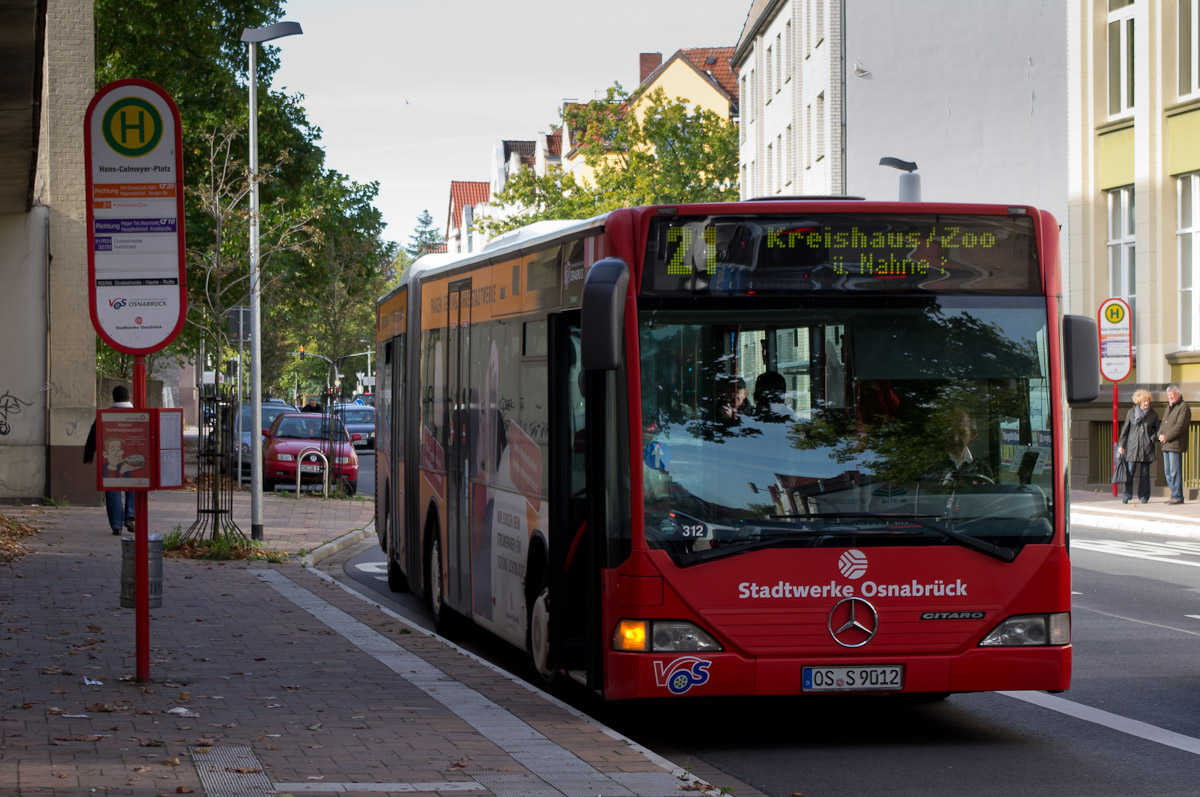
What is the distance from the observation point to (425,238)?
174 metres

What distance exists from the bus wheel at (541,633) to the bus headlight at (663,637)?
1.26m

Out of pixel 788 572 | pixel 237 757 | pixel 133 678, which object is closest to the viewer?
pixel 237 757

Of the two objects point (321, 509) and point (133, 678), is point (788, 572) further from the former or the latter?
point (321, 509)

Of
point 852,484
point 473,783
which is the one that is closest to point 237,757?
point 473,783

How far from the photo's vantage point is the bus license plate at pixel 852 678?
755 centimetres

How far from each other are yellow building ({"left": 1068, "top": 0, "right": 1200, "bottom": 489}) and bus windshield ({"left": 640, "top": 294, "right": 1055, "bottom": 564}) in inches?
864

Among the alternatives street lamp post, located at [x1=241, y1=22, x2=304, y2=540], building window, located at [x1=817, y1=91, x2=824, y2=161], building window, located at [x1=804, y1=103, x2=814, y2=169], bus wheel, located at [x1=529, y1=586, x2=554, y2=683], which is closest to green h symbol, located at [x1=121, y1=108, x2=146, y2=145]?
bus wheel, located at [x1=529, y1=586, x2=554, y2=683]

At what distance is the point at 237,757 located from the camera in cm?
677

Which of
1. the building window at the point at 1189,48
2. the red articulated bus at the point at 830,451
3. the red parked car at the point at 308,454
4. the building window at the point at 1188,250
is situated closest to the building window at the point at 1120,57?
the building window at the point at 1189,48

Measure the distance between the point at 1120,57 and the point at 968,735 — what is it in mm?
27023

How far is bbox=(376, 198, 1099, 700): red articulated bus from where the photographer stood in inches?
297

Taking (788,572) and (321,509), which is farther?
(321,509)

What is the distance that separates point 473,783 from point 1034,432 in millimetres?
3303

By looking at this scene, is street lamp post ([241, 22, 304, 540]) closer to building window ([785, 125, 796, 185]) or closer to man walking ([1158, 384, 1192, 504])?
man walking ([1158, 384, 1192, 504])
